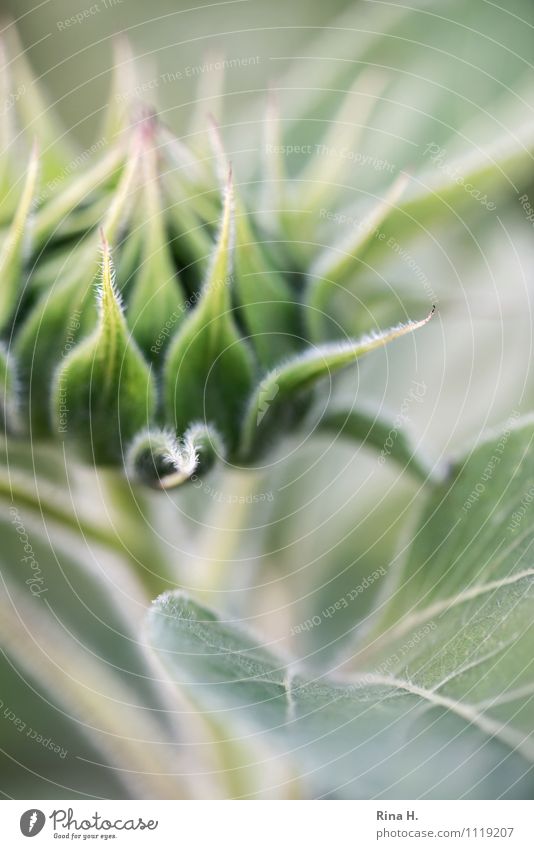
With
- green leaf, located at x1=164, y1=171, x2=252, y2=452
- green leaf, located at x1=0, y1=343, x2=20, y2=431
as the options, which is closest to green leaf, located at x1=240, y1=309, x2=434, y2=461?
green leaf, located at x1=164, y1=171, x2=252, y2=452

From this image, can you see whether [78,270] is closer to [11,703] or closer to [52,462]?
[52,462]

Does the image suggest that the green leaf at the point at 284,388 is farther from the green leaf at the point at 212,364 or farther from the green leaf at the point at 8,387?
the green leaf at the point at 8,387

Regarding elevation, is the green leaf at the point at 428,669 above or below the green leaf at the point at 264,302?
below

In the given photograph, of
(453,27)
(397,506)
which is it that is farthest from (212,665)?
(453,27)
